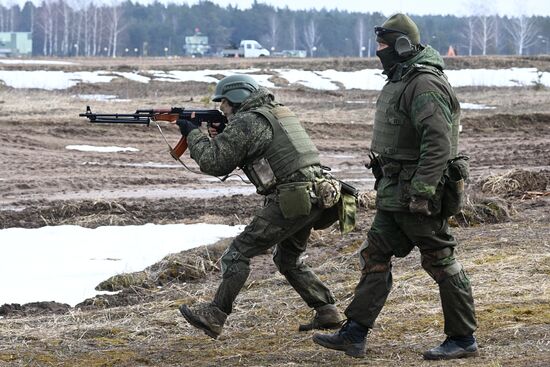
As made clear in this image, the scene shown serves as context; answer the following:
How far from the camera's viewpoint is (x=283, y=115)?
7.19 meters

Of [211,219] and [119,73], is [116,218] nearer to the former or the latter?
[211,219]

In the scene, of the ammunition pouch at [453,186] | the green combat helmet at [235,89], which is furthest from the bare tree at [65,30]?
the ammunition pouch at [453,186]

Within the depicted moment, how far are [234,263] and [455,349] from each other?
1560mm

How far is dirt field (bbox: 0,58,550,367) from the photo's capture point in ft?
23.0

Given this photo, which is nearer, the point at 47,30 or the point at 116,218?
the point at 116,218

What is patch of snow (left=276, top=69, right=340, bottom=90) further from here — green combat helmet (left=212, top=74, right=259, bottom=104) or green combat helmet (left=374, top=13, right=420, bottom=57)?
green combat helmet (left=374, top=13, right=420, bottom=57)

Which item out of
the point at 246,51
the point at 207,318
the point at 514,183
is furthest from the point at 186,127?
the point at 246,51

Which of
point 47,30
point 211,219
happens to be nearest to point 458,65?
point 211,219

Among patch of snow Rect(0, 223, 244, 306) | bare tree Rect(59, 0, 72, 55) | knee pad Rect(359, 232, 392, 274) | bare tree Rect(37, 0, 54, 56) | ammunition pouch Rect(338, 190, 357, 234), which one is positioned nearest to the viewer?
knee pad Rect(359, 232, 392, 274)

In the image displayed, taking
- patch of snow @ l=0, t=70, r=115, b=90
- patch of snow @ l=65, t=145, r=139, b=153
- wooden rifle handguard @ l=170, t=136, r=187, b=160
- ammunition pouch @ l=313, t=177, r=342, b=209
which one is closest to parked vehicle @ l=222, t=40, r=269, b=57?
patch of snow @ l=0, t=70, r=115, b=90

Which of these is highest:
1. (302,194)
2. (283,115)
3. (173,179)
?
(283,115)

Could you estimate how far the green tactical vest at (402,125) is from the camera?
634 cm

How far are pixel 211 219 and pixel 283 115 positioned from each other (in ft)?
21.7

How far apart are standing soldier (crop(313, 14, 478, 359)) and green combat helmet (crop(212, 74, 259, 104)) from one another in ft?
3.47
